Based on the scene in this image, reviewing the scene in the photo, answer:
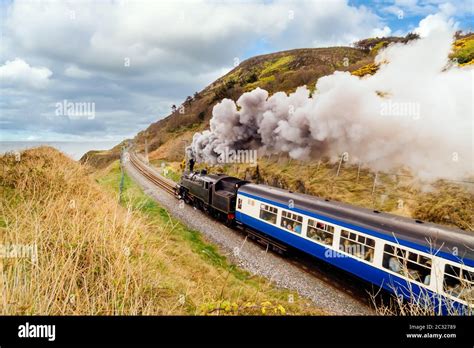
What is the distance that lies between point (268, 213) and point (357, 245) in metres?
4.70

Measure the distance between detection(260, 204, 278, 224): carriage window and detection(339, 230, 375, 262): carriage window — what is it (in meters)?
3.64

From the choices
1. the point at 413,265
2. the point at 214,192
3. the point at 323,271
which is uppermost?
the point at 214,192

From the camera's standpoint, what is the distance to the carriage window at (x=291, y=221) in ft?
38.9

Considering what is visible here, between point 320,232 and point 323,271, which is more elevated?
point 320,232

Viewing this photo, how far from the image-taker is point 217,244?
14.8 m

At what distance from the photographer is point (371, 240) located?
29.8 feet

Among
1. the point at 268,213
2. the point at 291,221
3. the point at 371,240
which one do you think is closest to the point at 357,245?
the point at 371,240

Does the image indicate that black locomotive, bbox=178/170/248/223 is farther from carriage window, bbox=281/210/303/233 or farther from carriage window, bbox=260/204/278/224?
carriage window, bbox=281/210/303/233

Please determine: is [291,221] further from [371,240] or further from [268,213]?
[371,240]

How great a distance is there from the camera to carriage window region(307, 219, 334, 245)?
1050 centimetres

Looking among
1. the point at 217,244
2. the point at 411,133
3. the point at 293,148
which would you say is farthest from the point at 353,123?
the point at 217,244

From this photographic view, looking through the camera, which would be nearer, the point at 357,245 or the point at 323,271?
the point at 357,245

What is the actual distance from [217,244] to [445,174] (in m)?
12.5
